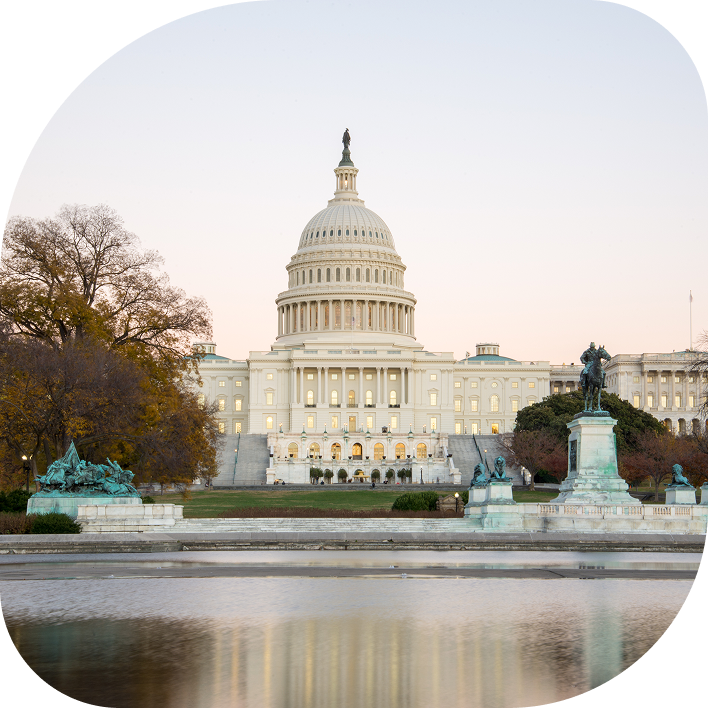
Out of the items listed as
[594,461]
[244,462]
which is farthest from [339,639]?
[244,462]

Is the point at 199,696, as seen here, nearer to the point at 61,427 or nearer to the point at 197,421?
the point at 61,427

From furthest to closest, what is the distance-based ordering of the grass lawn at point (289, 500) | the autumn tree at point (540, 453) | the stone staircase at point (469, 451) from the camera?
1. the stone staircase at point (469, 451)
2. the autumn tree at point (540, 453)
3. the grass lawn at point (289, 500)

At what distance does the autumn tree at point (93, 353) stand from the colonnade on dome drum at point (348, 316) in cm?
9337

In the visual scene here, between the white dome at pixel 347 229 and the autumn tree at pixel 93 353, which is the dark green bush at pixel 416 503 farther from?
the white dome at pixel 347 229

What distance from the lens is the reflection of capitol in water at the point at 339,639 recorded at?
923cm

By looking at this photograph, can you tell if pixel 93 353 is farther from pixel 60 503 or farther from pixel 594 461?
pixel 594 461

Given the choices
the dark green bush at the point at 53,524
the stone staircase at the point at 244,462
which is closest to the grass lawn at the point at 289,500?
the dark green bush at the point at 53,524

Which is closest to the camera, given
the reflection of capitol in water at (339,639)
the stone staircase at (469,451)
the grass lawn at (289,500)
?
the reflection of capitol in water at (339,639)

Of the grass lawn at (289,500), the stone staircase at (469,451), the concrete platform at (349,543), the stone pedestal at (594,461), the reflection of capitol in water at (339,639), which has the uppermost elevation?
the stone staircase at (469,451)

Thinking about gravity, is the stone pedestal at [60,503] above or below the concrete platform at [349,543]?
above

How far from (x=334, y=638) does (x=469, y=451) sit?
9263cm

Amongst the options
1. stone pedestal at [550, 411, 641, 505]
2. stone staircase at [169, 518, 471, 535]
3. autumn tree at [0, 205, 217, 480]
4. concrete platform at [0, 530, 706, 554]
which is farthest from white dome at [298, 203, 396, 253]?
concrete platform at [0, 530, 706, 554]

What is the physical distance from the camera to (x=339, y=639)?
1234cm

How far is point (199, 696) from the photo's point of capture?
29.5 ft
